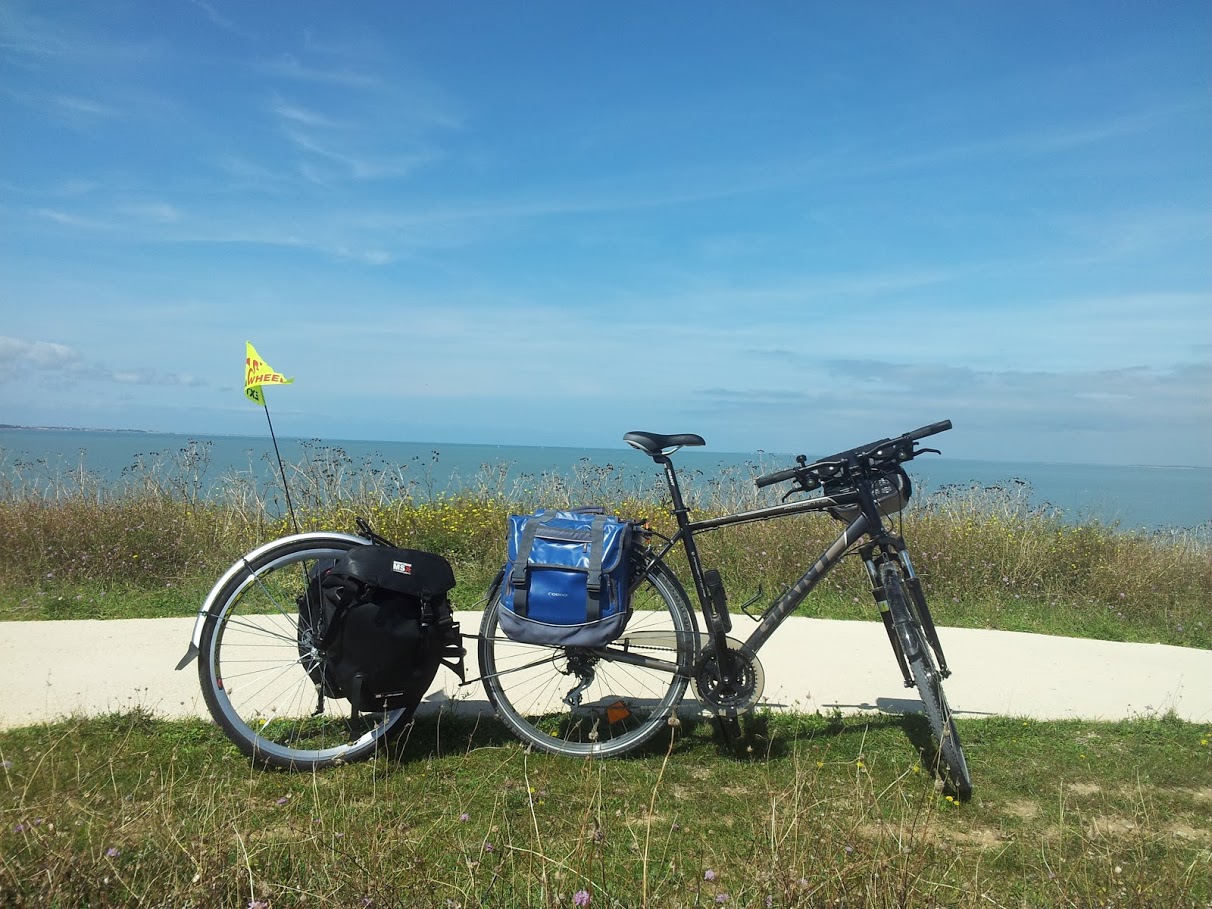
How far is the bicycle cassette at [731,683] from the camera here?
12.3 feet

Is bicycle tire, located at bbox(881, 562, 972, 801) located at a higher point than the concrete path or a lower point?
higher

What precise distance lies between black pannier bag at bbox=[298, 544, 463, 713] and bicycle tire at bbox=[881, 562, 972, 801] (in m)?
1.87

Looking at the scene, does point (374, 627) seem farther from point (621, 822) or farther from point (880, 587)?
point (880, 587)

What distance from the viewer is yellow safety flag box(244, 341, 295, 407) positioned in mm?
4117

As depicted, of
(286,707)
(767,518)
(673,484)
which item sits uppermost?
(673,484)

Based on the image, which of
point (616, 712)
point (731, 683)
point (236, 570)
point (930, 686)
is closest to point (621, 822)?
point (616, 712)

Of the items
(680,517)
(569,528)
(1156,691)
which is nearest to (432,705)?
(569,528)

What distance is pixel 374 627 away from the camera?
3420 mm

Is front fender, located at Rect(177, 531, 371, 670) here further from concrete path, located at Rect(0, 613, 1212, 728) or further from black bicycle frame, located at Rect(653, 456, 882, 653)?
black bicycle frame, located at Rect(653, 456, 882, 653)

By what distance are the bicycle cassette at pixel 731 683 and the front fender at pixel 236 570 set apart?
1.57 meters

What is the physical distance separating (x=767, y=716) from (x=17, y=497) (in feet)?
25.9

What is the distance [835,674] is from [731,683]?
1547 mm

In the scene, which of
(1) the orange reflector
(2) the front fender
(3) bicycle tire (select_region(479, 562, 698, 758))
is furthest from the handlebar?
(2) the front fender

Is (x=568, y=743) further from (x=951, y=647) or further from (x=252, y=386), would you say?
(x=951, y=647)
